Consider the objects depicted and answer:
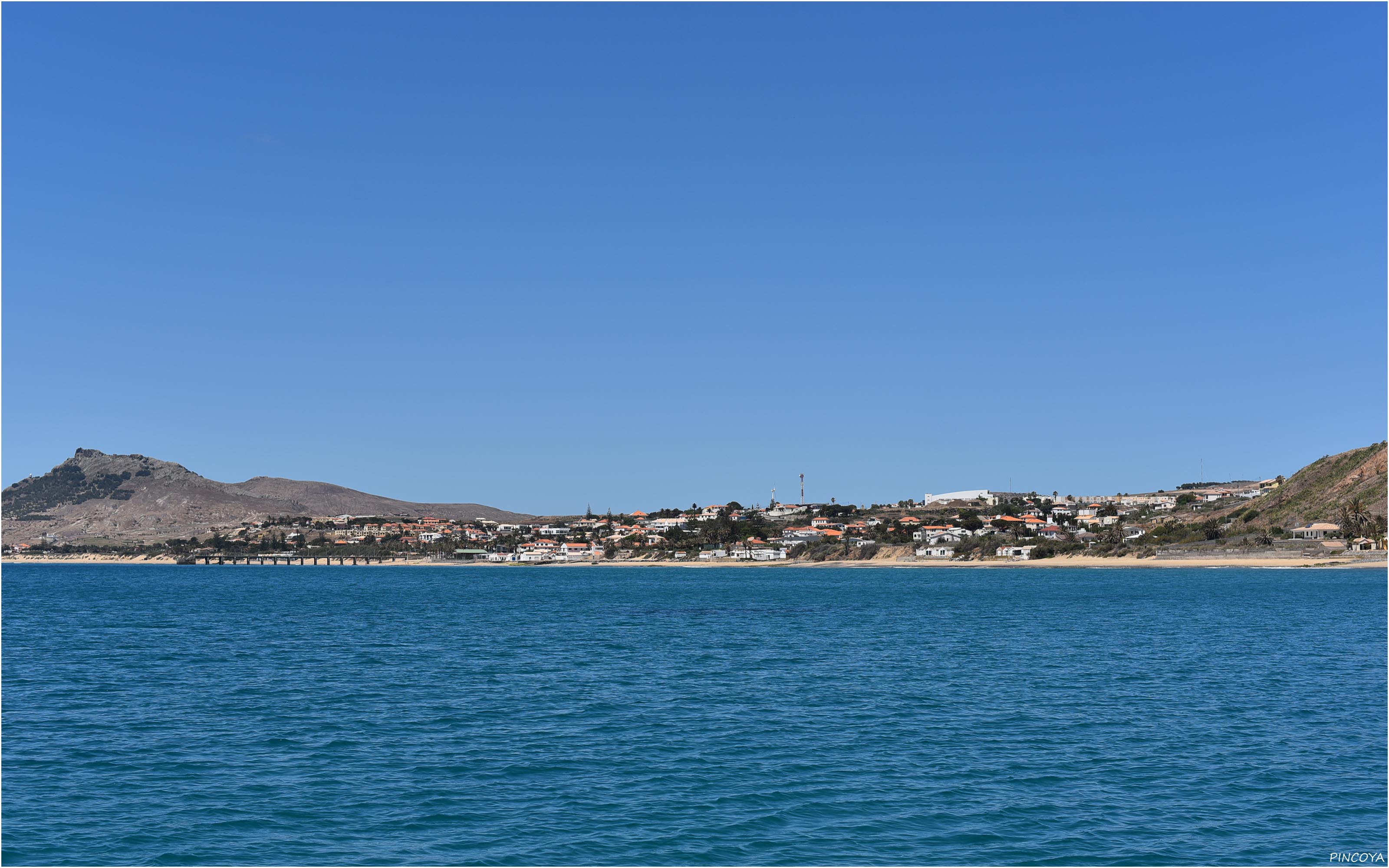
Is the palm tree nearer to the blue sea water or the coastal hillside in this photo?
the coastal hillside

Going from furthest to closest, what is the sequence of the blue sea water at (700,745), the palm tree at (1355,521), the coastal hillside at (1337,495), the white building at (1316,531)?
1. the coastal hillside at (1337,495)
2. the white building at (1316,531)
3. the palm tree at (1355,521)
4. the blue sea water at (700,745)

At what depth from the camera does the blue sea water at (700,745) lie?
68.7ft

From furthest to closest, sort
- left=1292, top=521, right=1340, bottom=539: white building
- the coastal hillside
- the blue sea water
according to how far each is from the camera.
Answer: the coastal hillside → left=1292, top=521, right=1340, bottom=539: white building → the blue sea water

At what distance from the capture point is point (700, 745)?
96.7 ft

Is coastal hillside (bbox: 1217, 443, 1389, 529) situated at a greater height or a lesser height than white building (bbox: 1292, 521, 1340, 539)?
greater

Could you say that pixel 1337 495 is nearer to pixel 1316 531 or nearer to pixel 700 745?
pixel 1316 531

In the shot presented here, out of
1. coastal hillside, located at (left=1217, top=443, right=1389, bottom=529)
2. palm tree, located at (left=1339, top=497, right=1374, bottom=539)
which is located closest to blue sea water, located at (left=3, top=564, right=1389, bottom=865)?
palm tree, located at (left=1339, top=497, right=1374, bottom=539)

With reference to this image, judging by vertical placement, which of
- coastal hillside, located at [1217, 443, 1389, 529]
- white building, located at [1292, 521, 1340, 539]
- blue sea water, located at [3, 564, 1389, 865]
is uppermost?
coastal hillside, located at [1217, 443, 1389, 529]

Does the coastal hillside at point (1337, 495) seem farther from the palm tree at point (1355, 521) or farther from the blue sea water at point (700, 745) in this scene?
the blue sea water at point (700, 745)

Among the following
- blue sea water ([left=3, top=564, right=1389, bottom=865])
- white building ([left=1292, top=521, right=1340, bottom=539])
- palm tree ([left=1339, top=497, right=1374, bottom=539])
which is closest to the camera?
blue sea water ([left=3, top=564, right=1389, bottom=865])

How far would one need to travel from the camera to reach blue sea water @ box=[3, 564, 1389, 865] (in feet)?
68.7

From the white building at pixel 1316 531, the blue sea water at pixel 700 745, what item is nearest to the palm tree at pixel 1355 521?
the white building at pixel 1316 531

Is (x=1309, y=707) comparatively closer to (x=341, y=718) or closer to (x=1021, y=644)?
(x=1021, y=644)

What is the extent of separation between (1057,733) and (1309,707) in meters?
10.2
